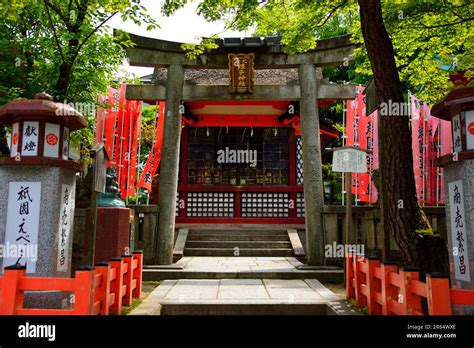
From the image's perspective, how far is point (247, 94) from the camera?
10.5 metres

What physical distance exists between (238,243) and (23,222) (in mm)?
8011

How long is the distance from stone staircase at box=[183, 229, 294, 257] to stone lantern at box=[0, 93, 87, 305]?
22.2 feet

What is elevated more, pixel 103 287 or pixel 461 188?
pixel 461 188

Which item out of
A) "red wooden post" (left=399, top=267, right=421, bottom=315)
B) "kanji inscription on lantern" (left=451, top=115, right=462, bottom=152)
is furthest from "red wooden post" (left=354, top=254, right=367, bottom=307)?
"kanji inscription on lantern" (left=451, top=115, right=462, bottom=152)

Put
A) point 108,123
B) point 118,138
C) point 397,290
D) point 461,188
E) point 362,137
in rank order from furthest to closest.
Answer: point 118,138 → point 108,123 → point 362,137 → point 397,290 → point 461,188

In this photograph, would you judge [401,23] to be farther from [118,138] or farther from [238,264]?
[118,138]

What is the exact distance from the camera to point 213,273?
28.4 ft

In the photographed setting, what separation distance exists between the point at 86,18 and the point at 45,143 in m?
4.43

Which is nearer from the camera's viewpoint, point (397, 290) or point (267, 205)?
point (397, 290)

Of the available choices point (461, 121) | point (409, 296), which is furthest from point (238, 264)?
point (461, 121)

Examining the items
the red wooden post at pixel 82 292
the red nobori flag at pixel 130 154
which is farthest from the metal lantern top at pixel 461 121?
the red nobori flag at pixel 130 154

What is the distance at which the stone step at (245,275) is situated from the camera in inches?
340

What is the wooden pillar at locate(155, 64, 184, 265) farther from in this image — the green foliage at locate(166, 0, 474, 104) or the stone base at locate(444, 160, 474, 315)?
the stone base at locate(444, 160, 474, 315)

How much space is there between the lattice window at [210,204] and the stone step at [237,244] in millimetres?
2871
